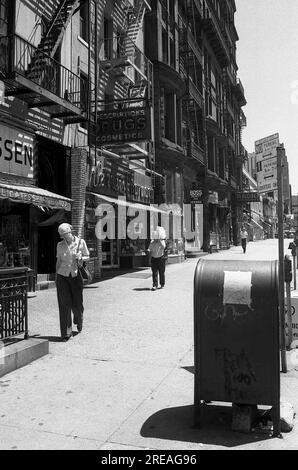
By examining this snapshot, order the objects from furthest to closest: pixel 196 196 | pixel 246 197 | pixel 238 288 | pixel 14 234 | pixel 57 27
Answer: pixel 246 197, pixel 196 196, pixel 57 27, pixel 14 234, pixel 238 288

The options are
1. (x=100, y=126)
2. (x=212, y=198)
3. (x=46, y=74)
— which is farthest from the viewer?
(x=212, y=198)

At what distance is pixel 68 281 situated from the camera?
704 centimetres

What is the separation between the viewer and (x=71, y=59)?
14367 mm

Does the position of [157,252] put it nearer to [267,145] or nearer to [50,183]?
[50,183]

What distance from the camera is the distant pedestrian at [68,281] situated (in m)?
6.89

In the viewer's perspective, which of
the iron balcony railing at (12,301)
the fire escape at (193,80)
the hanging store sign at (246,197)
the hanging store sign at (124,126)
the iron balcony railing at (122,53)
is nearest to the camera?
the iron balcony railing at (12,301)

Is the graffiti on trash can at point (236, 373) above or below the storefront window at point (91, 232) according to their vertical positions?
below

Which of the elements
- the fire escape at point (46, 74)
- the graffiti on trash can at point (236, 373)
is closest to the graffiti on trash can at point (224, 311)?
the graffiti on trash can at point (236, 373)

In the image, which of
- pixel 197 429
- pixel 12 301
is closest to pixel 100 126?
pixel 12 301

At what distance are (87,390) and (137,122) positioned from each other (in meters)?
11.6

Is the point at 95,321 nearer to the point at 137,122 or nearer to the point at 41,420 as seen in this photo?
the point at 41,420

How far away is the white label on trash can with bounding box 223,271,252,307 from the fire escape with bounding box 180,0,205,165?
2430 cm

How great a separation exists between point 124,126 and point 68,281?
9.25 meters

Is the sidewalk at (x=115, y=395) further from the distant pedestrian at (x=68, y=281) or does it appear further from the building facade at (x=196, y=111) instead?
the building facade at (x=196, y=111)
